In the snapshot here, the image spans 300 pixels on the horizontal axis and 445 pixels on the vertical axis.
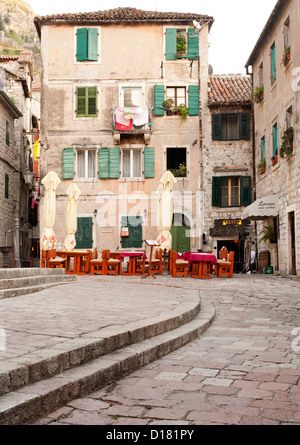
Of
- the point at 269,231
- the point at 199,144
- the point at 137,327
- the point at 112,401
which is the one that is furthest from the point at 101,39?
the point at 112,401

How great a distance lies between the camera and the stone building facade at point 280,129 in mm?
16641

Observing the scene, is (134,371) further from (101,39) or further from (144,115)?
(101,39)

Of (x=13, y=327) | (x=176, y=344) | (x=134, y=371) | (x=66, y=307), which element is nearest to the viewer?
(x=134, y=371)

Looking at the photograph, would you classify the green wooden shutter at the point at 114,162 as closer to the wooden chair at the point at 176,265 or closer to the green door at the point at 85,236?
the green door at the point at 85,236

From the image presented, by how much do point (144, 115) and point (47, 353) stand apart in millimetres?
20925

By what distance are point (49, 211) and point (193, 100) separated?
9893 millimetres

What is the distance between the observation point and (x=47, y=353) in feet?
12.4

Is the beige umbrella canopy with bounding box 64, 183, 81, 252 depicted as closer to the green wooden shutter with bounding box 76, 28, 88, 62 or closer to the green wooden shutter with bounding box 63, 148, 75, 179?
the green wooden shutter with bounding box 63, 148, 75, 179

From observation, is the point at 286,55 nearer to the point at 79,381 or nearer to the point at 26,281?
the point at 26,281

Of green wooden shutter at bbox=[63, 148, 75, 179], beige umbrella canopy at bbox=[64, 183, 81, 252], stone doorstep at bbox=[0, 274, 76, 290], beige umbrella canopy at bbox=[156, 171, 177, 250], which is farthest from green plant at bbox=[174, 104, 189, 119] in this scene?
stone doorstep at bbox=[0, 274, 76, 290]

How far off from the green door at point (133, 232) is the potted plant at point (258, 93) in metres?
7.45

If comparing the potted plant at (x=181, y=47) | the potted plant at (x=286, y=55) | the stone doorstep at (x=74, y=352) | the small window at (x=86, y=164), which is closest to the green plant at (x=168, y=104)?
the potted plant at (x=181, y=47)

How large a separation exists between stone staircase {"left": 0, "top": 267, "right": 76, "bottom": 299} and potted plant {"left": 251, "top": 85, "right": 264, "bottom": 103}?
527 inches

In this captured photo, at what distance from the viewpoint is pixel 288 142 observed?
55.7ft
